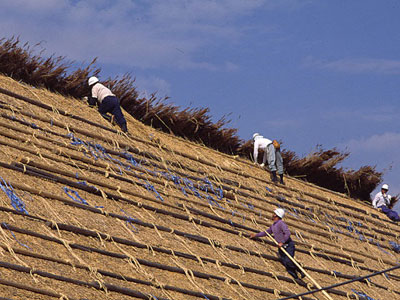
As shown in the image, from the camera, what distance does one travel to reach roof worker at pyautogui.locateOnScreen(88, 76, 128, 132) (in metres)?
9.24

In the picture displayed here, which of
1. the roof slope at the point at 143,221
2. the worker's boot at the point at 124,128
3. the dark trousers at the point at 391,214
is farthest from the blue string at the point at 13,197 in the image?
the dark trousers at the point at 391,214

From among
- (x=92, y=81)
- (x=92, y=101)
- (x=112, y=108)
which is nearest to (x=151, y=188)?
(x=112, y=108)

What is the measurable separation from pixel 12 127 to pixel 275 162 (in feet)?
16.0

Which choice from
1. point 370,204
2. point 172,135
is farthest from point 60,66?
point 370,204

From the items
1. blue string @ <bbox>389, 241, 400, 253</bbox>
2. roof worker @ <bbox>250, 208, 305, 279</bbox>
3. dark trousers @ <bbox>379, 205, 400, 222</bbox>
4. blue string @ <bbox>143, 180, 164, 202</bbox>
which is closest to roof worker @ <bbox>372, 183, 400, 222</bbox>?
dark trousers @ <bbox>379, 205, 400, 222</bbox>

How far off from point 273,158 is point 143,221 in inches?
184

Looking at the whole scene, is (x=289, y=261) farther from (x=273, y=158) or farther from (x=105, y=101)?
(x=273, y=158)

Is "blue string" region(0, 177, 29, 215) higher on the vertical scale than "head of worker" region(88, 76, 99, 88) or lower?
lower

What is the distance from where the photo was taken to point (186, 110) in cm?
1079

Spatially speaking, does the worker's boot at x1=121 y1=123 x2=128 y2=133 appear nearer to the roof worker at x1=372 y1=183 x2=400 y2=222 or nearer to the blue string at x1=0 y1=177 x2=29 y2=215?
the blue string at x1=0 y1=177 x2=29 y2=215

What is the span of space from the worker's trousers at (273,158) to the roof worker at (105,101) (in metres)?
2.65

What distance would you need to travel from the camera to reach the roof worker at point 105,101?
9242 mm

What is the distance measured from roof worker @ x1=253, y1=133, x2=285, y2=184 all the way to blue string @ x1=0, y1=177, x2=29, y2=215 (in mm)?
5598

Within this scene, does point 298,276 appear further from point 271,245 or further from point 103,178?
point 103,178
